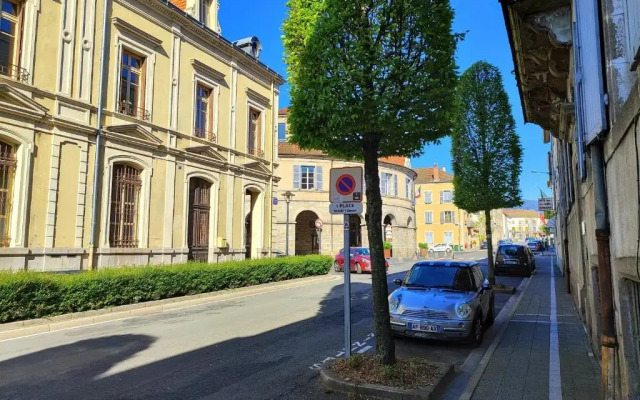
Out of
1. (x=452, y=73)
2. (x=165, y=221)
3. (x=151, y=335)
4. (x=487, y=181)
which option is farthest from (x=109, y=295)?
(x=487, y=181)

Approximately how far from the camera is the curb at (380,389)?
16.1 feet

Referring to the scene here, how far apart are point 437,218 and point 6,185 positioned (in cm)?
6251

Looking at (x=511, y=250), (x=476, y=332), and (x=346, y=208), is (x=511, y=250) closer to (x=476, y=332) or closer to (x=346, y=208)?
(x=476, y=332)

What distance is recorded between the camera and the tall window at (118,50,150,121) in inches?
607

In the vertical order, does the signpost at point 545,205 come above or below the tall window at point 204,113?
below

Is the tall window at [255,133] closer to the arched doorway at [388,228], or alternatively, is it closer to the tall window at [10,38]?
the tall window at [10,38]

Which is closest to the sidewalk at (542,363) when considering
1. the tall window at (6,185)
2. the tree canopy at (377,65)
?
the tree canopy at (377,65)

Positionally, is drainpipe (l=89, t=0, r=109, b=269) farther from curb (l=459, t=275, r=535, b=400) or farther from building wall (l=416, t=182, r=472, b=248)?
building wall (l=416, t=182, r=472, b=248)

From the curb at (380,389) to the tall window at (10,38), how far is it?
40.2 ft

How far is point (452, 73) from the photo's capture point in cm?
600

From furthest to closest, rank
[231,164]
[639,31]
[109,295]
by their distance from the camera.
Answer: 1. [231,164]
2. [109,295]
3. [639,31]

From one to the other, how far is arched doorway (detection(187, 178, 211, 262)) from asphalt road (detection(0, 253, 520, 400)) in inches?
294

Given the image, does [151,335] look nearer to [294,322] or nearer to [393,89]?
[294,322]

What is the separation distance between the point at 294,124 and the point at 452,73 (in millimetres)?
2441
